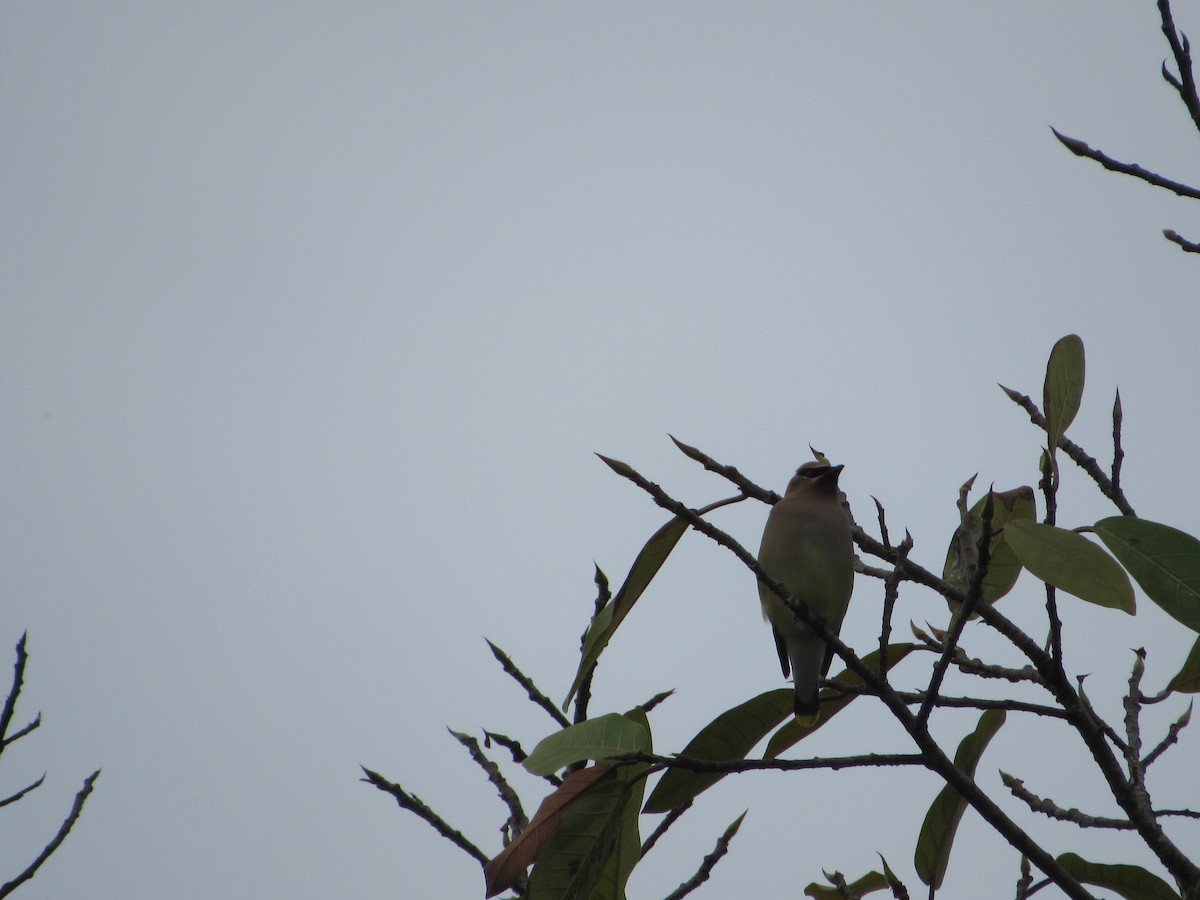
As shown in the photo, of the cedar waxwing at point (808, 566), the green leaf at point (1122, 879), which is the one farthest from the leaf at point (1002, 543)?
the cedar waxwing at point (808, 566)

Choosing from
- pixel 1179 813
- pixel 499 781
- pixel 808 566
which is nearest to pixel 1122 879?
pixel 1179 813

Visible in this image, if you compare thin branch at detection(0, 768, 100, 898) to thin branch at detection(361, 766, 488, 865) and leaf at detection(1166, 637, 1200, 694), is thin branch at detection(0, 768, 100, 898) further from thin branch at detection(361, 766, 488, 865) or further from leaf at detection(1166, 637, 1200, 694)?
leaf at detection(1166, 637, 1200, 694)

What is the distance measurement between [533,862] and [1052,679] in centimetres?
96

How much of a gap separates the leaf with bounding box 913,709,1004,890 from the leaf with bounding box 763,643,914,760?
0.25 meters

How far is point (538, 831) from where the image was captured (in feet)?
6.39

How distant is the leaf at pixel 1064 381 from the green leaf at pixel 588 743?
887 millimetres

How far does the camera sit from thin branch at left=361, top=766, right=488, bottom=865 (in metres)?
Result: 2.25

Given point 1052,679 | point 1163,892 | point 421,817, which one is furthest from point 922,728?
point 421,817

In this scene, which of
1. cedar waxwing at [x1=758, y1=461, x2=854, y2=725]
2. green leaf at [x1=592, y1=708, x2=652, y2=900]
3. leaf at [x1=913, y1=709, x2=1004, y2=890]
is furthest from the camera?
cedar waxwing at [x1=758, y1=461, x2=854, y2=725]

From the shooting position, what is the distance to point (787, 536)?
4164 millimetres

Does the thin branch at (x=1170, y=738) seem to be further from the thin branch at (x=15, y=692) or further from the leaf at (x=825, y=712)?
the thin branch at (x=15, y=692)

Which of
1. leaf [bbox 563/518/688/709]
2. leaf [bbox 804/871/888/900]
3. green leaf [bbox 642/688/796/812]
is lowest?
leaf [bbox 804/871/888/900]

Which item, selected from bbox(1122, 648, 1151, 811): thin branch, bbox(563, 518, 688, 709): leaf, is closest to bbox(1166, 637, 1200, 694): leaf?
bbox(1122, 648, 1151, 811): thin branch

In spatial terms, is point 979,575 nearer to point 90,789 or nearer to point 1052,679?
point 1052,679
